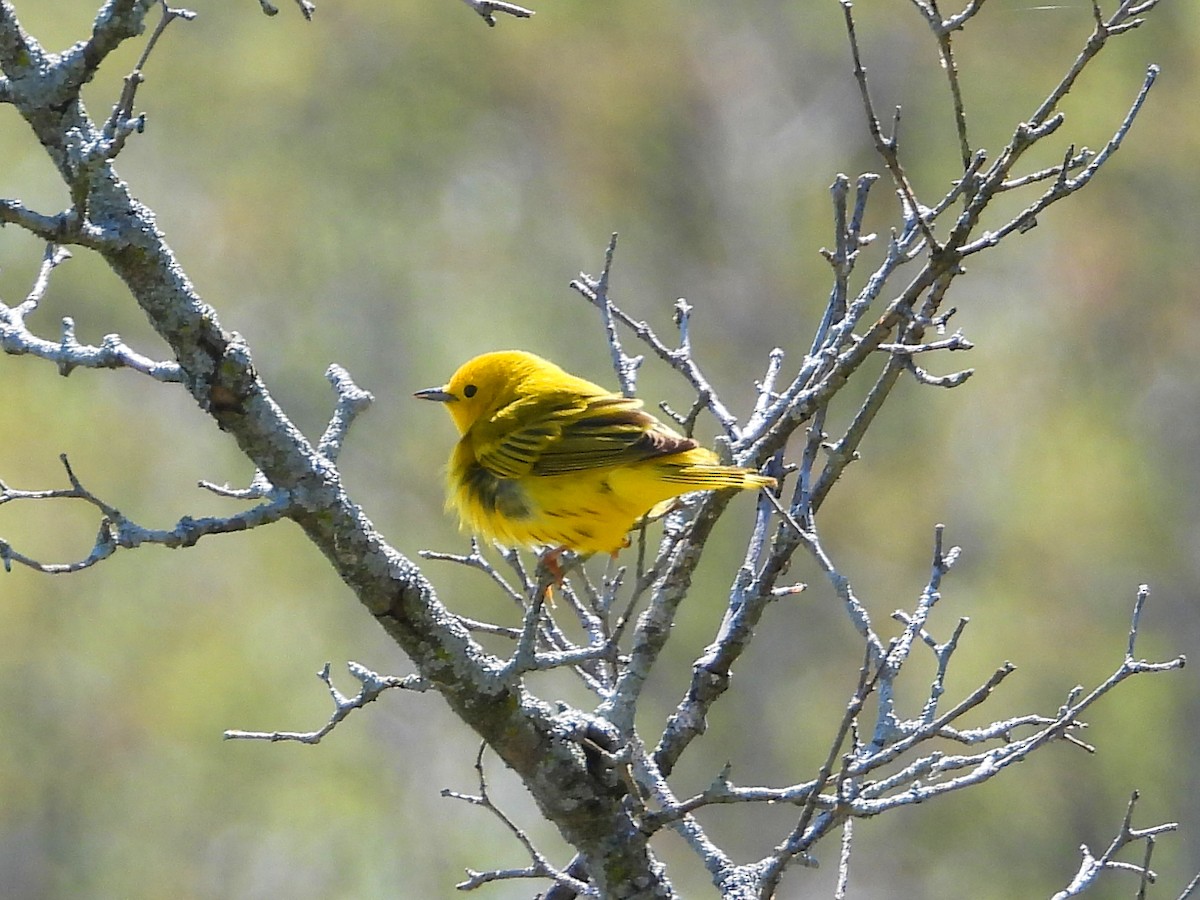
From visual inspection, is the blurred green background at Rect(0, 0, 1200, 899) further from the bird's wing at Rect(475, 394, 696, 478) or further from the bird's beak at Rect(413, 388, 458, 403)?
the bird's wing at Rect(475, 394, 696, 478)

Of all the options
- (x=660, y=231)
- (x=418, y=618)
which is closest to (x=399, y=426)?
(x=660, y=231)

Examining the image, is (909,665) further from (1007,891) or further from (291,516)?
(291,516)

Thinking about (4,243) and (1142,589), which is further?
(4,243)

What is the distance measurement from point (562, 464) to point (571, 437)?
140 mm

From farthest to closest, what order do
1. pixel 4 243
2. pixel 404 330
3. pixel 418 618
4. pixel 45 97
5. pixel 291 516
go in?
pixel 404 330 → pixel 4 243 → pixel 418 618 → pixel 291 516 → pixel 45 97

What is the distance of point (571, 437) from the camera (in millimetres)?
4570

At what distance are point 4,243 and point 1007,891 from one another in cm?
1116

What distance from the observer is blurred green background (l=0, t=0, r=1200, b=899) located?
13.4 m

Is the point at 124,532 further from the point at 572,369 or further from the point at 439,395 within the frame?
the point at 572,369

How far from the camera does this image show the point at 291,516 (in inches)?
102

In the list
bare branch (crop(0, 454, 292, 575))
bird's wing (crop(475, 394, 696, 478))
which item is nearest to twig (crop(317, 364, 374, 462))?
bare branch (crop(0, 454, 292, 575))

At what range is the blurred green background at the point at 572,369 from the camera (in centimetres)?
1342

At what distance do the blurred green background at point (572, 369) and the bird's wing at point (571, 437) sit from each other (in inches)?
321

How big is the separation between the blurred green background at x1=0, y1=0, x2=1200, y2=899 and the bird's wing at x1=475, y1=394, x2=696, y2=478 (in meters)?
8.15
